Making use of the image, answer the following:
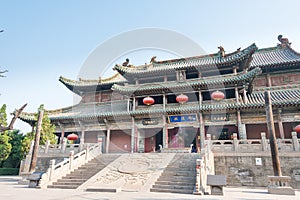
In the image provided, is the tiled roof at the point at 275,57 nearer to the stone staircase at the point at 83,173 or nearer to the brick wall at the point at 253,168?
the brick wall at the point at 253,168

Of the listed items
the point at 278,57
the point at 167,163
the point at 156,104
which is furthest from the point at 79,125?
the point at 278,57

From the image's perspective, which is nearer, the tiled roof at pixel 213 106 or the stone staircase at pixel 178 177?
the stone staircase at pixel 178 177

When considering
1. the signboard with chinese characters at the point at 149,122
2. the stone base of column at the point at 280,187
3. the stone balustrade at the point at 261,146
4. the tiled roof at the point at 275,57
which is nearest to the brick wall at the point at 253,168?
the stone balustrade at the point at 261,146

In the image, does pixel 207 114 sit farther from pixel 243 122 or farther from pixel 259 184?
pixel 259 184

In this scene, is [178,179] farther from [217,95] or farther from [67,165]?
[217,95]

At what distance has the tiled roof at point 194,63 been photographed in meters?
16.0

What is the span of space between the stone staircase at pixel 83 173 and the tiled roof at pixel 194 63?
28.1 ft

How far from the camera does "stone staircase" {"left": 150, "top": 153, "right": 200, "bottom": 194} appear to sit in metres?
7.53

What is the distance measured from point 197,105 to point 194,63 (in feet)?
17.3

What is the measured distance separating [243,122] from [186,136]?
441 centimetres

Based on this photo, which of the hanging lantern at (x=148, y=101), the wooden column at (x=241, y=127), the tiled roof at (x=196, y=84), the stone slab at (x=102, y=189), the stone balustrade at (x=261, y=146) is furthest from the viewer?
the hanging lantern at (x=148, y=101)

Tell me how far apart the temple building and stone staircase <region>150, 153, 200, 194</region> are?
4.35m

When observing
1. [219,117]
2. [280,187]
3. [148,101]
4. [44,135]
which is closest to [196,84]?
Result: [219,117]

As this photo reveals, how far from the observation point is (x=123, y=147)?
58.7 feet
